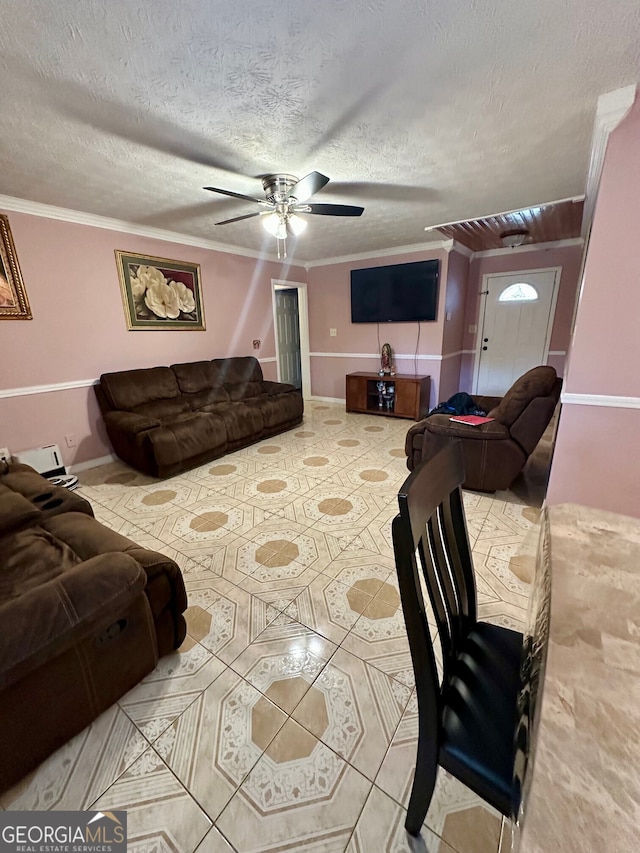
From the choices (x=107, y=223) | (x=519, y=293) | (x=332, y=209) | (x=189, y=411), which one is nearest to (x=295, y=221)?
(x=332, y=209)

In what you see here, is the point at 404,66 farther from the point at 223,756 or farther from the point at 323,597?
the point at 223,756

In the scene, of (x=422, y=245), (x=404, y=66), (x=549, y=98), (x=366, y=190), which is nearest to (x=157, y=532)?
(x=404, y=66)

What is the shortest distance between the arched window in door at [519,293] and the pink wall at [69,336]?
4.29 m

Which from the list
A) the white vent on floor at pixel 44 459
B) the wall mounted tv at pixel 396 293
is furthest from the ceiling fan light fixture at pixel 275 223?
the white vent on floor at pixel 44 459

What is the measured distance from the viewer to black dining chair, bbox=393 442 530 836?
2.29 ft

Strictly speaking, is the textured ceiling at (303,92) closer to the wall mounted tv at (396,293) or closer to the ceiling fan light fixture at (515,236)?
the ceiling fan light fixture at (515,236)

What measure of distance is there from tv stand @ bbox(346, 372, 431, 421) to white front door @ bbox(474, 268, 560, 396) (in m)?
Result: 1.34

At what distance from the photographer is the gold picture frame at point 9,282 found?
8.79 ft

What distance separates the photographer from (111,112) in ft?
5.47

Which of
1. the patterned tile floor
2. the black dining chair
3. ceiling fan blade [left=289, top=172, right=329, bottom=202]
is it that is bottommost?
the patterned tile floor

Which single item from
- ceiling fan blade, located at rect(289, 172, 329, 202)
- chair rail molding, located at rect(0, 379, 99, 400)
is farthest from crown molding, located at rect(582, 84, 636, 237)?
chair rail molding, located at rect(0, 379, 99, 400)

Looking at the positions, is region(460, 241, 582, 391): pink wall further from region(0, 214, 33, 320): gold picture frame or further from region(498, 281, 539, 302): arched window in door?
region(0, 214, 33, 320): gold picture frame

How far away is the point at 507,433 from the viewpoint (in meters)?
2.54

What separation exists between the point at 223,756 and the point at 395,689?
0.63m
